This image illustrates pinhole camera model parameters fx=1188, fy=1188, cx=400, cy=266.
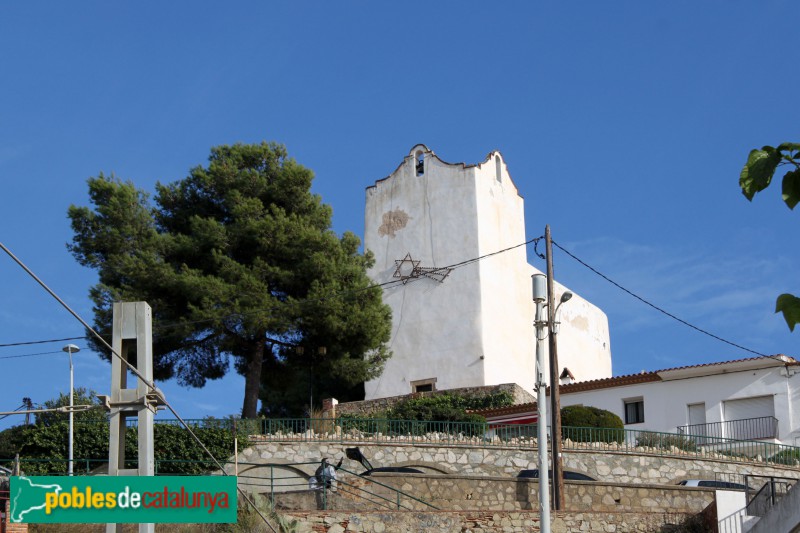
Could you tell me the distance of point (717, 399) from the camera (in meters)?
39.2

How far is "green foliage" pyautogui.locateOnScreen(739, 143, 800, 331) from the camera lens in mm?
5316

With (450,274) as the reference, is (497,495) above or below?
below

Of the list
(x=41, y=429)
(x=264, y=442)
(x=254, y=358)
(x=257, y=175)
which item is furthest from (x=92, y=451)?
(x=257, y=175)

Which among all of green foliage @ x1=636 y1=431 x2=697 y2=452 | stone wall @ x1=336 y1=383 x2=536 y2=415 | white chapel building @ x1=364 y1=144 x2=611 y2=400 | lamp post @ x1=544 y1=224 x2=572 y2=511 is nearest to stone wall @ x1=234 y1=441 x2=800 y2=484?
green foliage @ x1=636 y1=431 x2=697 y2=452

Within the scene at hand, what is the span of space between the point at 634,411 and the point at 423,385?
28.1ft

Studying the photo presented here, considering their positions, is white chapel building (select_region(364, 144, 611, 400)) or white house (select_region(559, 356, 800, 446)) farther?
white chapel building (select_region(364, 144, 611, 400))

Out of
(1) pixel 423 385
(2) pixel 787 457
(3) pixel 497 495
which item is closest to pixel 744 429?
(2) pixel 787 457

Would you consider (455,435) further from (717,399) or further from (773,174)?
(773,174)

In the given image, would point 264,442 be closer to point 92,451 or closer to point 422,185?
point 92,451

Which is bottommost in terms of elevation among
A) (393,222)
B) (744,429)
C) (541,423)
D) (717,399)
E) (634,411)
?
A: (541,423)

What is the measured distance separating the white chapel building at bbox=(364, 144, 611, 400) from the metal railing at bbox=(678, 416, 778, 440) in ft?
27.8

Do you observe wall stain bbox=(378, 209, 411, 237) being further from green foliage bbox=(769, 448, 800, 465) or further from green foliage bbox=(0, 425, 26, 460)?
green foliage bbox=(0, 425, 26, 460)

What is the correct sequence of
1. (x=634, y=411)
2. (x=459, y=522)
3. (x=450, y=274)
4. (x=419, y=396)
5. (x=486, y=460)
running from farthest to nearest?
(x=450, y=274) → (x=419, y=396) → (x=634, y=411) → (x=486, y=460) → (x=459, y=522)

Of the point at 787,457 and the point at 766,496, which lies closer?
the point at 766,496
